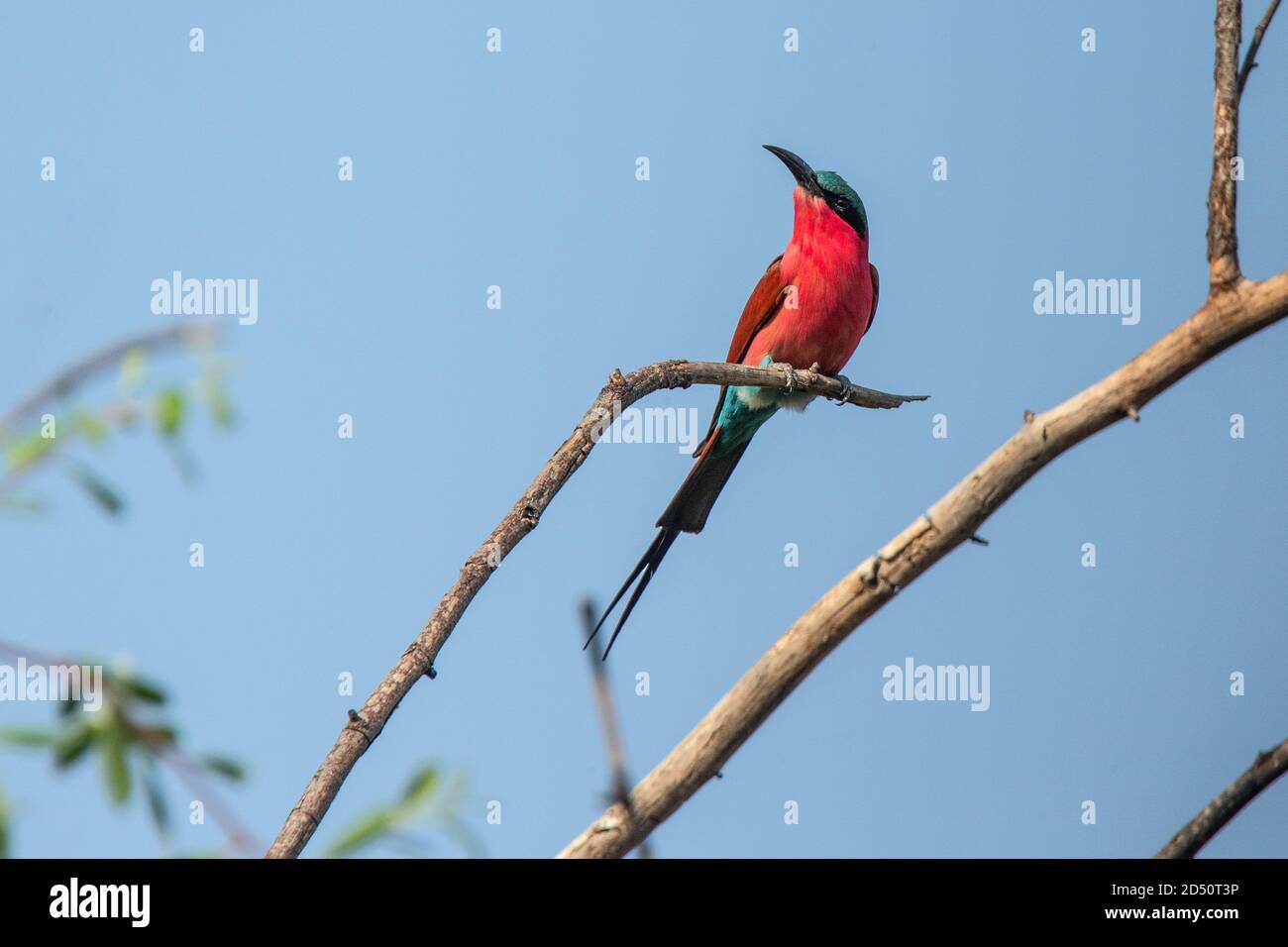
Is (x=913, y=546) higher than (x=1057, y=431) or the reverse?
the reverse

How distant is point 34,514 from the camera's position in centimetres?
84

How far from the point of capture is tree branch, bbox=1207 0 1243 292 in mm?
2037

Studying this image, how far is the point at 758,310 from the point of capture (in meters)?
4.79

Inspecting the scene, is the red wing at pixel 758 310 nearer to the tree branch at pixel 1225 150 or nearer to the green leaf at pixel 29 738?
the tree branch at pixel 1225 150

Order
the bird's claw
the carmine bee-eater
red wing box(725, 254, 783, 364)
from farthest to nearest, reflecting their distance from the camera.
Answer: red wing box(725, 254, 783, 364), the carmine bee-eater, the bird's claw

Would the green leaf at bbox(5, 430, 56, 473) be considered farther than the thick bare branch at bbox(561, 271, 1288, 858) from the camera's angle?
No

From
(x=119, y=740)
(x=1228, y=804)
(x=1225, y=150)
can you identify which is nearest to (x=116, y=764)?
(x=119, y=740)

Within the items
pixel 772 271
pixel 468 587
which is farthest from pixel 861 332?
pixel 468 587

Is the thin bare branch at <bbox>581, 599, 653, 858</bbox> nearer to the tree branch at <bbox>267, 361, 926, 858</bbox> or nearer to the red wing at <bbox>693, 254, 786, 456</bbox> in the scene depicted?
the tree branch at <bbox>267, 361, 926, 858</bbox>

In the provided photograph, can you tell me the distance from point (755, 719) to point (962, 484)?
0.46m

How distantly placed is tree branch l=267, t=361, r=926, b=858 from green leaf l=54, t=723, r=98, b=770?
1.29 meters

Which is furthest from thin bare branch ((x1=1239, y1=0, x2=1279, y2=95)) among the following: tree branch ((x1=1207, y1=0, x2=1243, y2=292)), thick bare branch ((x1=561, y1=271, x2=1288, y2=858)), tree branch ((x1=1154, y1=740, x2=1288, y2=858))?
tree branch ((x1=1154, y1=740, x2=1288, y2=858))

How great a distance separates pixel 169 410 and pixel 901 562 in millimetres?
1100
